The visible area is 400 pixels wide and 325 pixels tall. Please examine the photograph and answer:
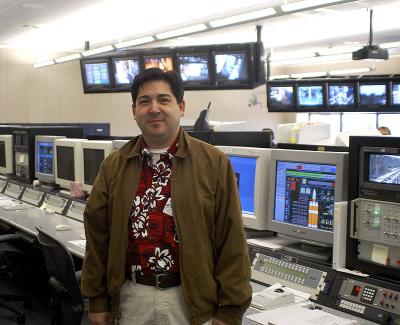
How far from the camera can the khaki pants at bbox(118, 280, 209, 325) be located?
5.50 feet

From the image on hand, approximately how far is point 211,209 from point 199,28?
15.4 feet

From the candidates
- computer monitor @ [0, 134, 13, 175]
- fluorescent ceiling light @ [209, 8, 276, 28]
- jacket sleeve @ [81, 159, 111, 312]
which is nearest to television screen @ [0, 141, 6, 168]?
computer monitor @ [0, 134, 13, 175]

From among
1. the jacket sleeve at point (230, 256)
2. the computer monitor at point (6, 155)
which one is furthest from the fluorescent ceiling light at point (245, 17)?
the jacket sleeve at point (230, 256)

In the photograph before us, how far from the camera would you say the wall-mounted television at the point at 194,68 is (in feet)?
20.7

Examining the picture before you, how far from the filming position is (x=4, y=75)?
34.3 feet

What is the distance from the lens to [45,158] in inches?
187

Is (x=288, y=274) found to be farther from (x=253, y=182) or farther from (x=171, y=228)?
(x=171, y=228)

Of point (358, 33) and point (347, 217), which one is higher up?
point (358, 33)

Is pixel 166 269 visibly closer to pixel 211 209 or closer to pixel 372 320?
pixel 211 209

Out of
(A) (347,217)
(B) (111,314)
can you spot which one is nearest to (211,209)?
(B) (111,314)

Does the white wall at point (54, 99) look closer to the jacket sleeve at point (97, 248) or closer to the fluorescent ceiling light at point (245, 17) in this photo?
the fluorescent ceiling light at point (245, 17)

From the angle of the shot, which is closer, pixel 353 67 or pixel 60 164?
pixel 60 164

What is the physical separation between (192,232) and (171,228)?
7cm

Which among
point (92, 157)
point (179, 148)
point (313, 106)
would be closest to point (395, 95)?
point (313, 106)
